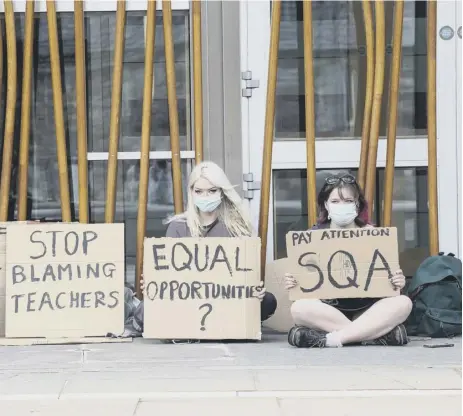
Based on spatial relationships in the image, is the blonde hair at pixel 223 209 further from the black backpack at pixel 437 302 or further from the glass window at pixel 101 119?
the black backpack at pixel 437 302

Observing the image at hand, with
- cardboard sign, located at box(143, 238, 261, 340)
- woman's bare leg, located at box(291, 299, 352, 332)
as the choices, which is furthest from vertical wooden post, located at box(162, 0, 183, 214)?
woman's bare leg, located at box(291, 299, 352, 332)

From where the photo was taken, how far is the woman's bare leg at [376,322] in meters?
5.42

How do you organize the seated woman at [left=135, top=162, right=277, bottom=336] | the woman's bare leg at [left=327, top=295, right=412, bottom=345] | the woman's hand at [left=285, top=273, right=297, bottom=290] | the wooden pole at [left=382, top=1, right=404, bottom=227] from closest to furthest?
1. the woman's bare leg at [left=327, top=295, right=412, bottom=345]
2. the woman's hand at [left=285, top=273, right=297, bottom=290]
3. the seated woman at [left=135, top=162, right=277, bottom=336]
4. the wooden pole at [left=382, top=1, right=404, bottom=227]

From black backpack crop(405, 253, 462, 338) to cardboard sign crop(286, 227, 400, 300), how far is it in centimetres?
41

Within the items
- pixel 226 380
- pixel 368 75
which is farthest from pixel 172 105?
pixel 226 380

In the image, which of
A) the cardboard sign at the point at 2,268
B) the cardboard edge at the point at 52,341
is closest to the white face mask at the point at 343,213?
the cardboard edge at the point at 52,341

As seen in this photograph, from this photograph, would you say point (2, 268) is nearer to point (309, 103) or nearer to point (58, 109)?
point (58, 109)

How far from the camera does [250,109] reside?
6512 mm

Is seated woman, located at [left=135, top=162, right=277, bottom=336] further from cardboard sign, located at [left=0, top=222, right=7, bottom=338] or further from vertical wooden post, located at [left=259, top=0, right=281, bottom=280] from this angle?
cardboard sign, located at [left=0, top=222, right=7, bottom=338]

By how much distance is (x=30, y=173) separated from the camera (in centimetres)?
656

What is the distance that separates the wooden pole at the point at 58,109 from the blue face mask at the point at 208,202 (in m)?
0.91

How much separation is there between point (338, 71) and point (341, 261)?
1.53 meters

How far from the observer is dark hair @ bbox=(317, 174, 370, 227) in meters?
5.74

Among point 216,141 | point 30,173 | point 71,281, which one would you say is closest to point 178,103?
point 216,141
